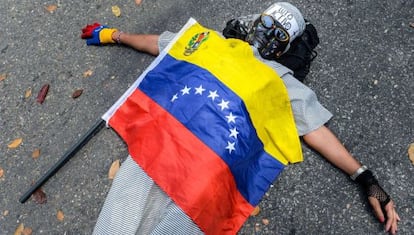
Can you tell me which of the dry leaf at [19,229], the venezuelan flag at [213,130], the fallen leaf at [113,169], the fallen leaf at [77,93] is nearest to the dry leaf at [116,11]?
the fallen leaf at [77,93]

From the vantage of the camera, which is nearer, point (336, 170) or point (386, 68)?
point (336, 170)

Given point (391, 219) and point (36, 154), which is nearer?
point (391, 219)

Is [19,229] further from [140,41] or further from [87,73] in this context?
[140,41]

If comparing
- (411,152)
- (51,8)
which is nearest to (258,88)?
(411,152)

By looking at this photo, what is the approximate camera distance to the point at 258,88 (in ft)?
8.91

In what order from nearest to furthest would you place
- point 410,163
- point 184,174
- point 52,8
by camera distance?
point 184,174
point 410,163
point 52,8

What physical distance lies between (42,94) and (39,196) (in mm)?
914

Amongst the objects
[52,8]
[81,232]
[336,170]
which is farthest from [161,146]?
[52,8]

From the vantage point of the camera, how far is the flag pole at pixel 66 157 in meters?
3.00

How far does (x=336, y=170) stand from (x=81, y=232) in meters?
1.78

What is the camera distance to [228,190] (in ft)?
8.43

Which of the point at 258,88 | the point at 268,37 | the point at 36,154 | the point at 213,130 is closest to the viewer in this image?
the point at 213,130

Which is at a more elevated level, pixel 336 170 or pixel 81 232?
pixel 336 170

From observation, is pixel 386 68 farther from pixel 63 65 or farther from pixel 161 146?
pixel 63 65
